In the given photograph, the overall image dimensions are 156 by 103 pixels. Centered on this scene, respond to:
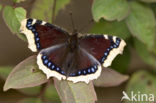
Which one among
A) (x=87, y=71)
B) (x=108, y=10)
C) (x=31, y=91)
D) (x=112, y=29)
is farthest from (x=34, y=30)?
(x=31, y=91)

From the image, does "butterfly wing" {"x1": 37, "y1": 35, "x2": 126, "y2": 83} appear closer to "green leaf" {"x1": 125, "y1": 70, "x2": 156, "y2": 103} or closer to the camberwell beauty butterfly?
the camberwell beauty butterfly

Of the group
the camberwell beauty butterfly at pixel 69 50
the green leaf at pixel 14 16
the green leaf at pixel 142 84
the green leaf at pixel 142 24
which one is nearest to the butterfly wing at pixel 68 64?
the camberwell beauty butterfly at pixel 69 50

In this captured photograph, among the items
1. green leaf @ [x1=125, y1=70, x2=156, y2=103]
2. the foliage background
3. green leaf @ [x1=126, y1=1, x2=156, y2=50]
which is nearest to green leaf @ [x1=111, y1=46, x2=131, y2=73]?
the foliage background

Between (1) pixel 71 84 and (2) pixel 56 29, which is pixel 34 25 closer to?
(2) pixel 56 29

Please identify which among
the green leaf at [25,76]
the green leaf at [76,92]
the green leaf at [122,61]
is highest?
the green leaf at [25,76]

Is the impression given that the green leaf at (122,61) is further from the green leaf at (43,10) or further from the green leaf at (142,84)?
the green leaf at (43,10)

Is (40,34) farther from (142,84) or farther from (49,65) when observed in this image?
(142,84)
